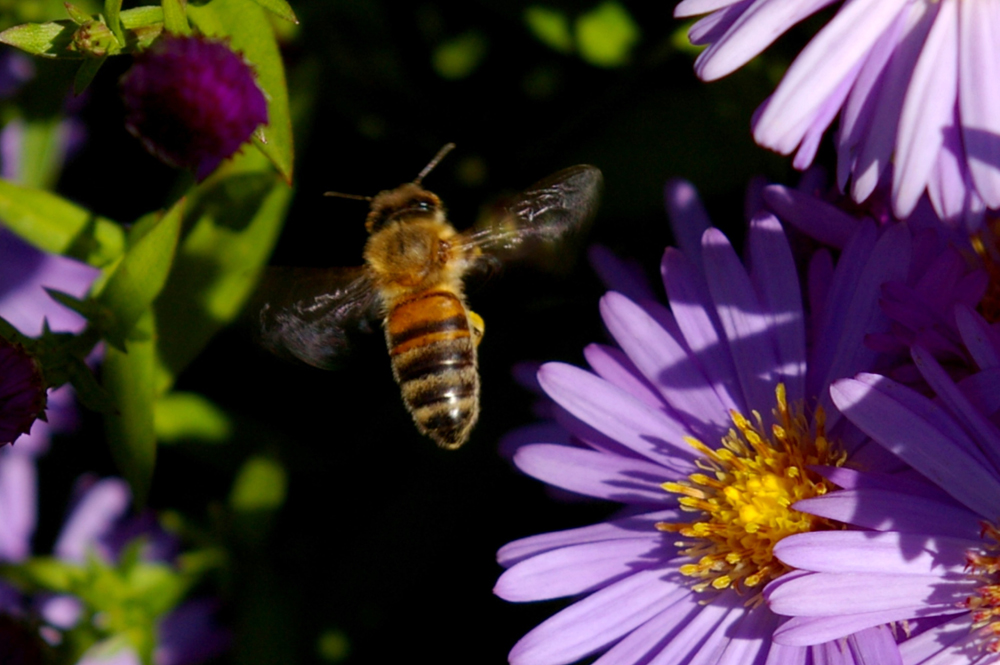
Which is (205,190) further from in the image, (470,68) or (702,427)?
(702,427)

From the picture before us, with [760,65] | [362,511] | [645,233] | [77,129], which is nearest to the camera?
[760,65]

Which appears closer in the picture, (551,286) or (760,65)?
(760,65)

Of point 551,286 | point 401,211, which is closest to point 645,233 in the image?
point 551,286

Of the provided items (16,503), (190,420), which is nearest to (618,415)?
(190,420)

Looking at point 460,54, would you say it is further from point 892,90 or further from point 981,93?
point 981,93

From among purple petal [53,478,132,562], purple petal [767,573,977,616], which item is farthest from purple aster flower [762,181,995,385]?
purple petal [53,478,132,562]

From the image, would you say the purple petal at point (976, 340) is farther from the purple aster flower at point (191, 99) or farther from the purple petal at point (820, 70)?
the purple aster flower at point (191, 99)

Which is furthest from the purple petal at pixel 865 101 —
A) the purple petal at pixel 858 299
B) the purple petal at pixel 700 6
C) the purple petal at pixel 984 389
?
the purple petal at pixel 984 389
